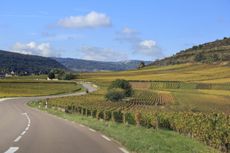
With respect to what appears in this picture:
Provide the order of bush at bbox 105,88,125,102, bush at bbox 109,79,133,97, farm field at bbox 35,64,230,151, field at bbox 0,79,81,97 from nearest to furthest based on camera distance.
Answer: farm field at bbox 35,64,230,151
bush at bbox 105,88,125,102
bush at bbox 109,79,133,97
field at bbox 0,79,81,97

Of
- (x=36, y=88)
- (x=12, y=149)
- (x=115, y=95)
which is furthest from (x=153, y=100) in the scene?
(x=12, y=149)

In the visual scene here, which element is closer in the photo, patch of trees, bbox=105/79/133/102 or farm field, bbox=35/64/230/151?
farm field, bbox=35/64/230/151

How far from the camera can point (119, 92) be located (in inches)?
4262

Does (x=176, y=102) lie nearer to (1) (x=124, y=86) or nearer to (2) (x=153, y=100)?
(2) (x=153, y=100)

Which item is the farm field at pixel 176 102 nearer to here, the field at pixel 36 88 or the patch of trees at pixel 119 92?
the patch of trees at pixel 119 92

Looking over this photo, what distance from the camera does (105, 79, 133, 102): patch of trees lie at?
105400mm

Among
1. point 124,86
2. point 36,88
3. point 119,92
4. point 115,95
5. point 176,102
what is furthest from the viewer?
point 36,88

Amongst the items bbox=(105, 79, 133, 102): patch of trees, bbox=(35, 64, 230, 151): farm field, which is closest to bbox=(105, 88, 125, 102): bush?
bbox=(105, 79, 133, 102): patch of trees

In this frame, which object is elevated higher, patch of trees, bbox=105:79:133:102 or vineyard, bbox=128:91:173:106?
patch of trees, bbox=105:79:133:102

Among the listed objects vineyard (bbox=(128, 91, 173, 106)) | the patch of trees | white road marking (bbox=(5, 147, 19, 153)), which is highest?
white road marking (bbox=(5, 147, 19, 153))

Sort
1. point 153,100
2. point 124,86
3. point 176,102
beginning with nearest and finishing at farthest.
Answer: point 176,102, point 153,100, point 124,86

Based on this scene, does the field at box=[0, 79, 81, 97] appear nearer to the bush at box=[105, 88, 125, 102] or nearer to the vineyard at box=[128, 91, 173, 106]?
the vineyard at box=[128, 91, 173, 106]

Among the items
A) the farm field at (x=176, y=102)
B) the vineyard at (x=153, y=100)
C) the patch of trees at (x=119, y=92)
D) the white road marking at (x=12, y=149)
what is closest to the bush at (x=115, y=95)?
the patch of trees at (x=119, y=92)

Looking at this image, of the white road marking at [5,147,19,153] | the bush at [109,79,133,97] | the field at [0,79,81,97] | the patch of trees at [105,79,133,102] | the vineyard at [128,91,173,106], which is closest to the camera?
the white road marking at [5,147,19,153]
